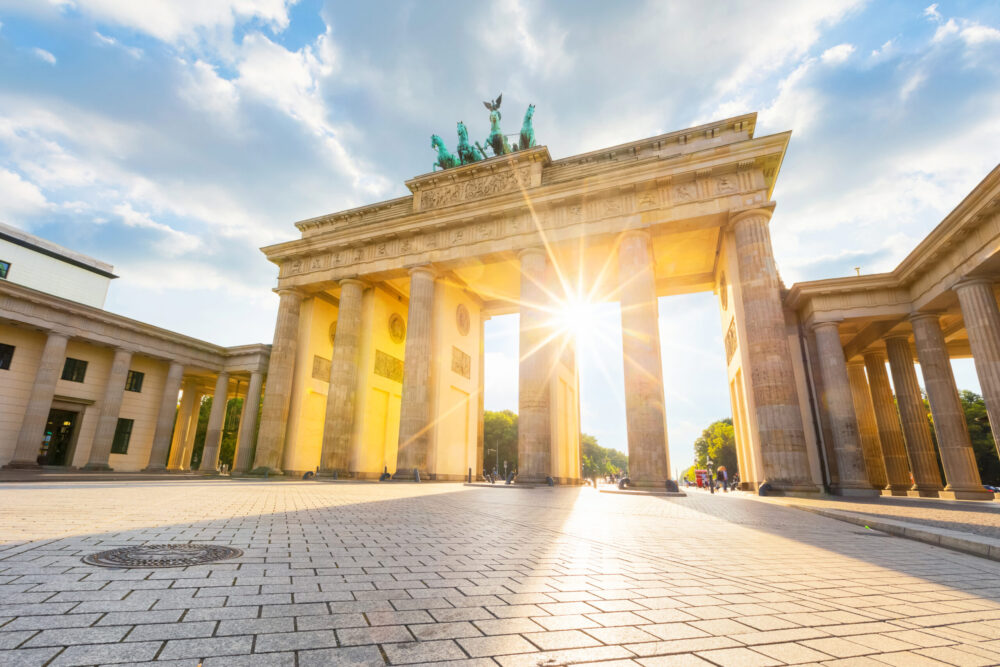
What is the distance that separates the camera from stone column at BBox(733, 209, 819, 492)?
16656 millimetres

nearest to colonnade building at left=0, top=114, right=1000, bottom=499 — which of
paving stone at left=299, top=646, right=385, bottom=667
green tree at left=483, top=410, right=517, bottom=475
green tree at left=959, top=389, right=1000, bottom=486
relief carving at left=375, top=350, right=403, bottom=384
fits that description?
relief carving at left=375, top=350, right=403, bottom=384

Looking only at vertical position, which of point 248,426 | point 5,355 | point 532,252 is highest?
point 532,252

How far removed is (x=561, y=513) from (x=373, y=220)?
2294cm

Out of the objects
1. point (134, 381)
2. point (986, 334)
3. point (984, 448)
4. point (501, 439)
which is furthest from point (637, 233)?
point (501, 439)

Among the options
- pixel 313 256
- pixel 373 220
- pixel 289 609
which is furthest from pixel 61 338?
pixel 289 609

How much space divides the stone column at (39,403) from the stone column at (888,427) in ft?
140

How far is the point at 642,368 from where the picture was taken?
18750 millimetres

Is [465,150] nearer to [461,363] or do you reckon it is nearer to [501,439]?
[461,363]

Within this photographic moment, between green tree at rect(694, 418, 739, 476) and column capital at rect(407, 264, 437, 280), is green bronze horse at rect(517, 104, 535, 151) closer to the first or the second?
column capital at rect(407, 264, 437, 280)

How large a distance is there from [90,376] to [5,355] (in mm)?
4157

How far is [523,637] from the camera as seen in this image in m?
2.23

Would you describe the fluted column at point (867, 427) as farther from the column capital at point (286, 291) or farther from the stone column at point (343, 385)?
the column capital at point (286, 291)

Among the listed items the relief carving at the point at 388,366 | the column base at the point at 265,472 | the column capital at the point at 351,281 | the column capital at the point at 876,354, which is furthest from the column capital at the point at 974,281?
the column base at the point at 265,472

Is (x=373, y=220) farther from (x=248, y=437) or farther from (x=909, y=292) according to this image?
(x=909, y=292)
